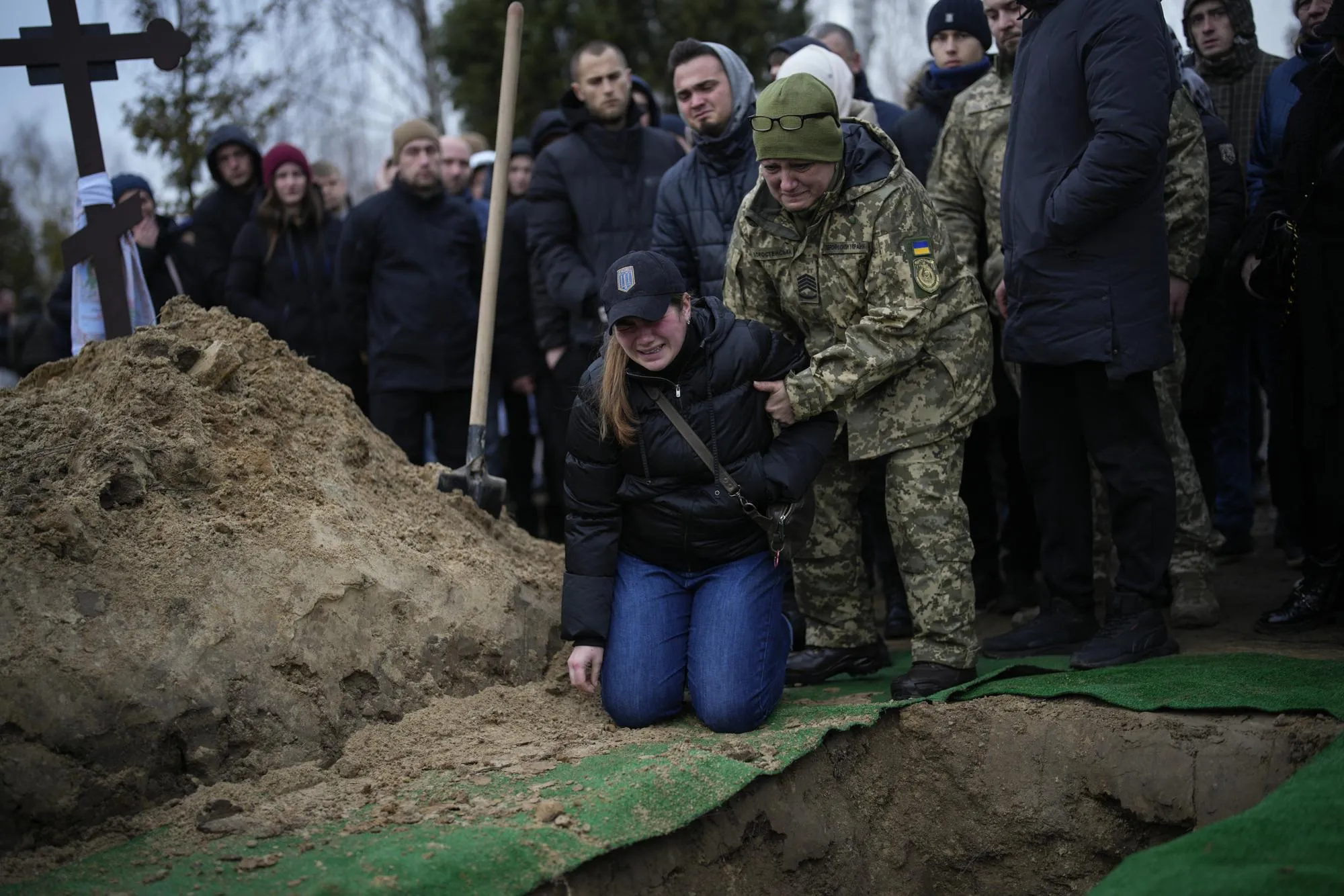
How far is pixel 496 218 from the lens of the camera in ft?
17.5

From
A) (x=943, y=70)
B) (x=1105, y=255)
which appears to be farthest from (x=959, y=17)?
(x=1105, y=255)

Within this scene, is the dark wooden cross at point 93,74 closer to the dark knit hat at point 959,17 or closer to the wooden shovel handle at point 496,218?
the wooden shovel handle at point 496,218

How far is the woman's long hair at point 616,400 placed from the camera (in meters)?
3.99

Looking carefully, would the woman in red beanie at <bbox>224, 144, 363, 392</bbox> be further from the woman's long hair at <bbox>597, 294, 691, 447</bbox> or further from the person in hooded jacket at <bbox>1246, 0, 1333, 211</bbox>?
the person in hooded jacket at <bbox>1246, 0, 1333, 211</bbox>

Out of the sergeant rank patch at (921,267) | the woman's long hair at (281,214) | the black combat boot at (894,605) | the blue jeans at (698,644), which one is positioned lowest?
the black combat boot at (894,605)

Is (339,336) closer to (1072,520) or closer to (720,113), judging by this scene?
(720,113)

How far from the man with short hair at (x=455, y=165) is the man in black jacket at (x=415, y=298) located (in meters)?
1.38

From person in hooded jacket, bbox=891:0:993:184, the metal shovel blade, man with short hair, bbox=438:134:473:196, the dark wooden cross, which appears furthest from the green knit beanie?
man with short hair, bbox=438:134:473:196

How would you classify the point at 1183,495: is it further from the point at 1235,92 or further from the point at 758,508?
the point at 1235,92

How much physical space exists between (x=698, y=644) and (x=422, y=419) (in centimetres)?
293

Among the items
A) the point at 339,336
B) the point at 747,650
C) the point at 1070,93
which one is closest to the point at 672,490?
the point at 747,650

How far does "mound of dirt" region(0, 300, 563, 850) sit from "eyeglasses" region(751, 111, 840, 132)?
1813mm

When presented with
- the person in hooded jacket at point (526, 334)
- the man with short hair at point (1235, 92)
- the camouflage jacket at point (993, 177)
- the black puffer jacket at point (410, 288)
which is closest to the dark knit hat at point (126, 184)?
the black puffer jacket at point (410, 288)

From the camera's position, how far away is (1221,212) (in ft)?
17.6
